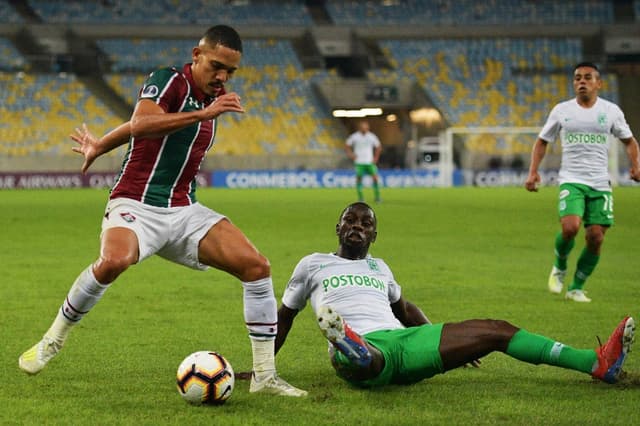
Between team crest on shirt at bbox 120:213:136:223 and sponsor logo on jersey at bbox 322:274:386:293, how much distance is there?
1145 mm

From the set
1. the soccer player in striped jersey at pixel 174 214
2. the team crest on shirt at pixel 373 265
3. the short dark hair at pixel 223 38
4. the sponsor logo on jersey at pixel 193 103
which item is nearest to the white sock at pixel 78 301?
the soccer player in striped jersey at pixel 174 214

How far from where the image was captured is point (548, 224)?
19.0 m

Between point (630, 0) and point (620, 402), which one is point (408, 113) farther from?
point (620, 402)

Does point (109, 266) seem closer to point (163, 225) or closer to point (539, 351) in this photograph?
point (163, 225)

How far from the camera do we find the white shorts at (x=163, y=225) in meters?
5.50

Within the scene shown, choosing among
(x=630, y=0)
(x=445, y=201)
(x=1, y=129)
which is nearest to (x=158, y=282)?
(x=445, y=201)

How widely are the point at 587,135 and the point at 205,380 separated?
5.90 metres

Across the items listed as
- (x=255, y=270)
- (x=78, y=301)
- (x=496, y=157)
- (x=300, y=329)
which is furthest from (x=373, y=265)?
(x=496, y=157)

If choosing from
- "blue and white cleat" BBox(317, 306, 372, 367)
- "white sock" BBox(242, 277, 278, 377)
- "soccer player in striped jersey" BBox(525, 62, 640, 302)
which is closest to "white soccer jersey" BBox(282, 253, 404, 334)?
"white sock" BBox(242, 277, 278, 377)

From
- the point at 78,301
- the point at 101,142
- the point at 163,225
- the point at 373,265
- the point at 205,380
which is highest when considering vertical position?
the point at 101,142

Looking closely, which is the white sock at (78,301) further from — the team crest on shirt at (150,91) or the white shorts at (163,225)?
the team crest on shirt at (150,91)

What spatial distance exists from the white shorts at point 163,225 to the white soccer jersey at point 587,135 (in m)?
5.03

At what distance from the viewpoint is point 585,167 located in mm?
9617

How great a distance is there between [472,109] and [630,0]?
10.7 meters
